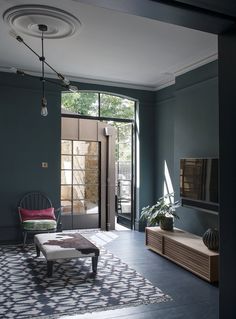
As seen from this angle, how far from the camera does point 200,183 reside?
4.52 meters

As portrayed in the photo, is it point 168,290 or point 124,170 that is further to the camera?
point 124,170

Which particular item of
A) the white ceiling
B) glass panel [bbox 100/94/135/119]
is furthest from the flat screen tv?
glass panel [bbox 100/94/135/119]

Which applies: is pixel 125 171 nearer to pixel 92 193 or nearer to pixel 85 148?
pixel 92 193

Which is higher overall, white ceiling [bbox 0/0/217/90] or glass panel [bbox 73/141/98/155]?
white ceiling [bbox 0/0/217/90]

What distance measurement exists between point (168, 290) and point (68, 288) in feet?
3.47

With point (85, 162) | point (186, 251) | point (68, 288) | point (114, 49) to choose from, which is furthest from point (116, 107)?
point (68, 288)

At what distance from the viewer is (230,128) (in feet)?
5.65

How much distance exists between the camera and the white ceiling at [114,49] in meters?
3.58

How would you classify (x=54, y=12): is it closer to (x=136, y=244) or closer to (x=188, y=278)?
(x=188, y=278)

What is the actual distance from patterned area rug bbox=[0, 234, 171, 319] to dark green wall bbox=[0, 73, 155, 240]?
131 cm

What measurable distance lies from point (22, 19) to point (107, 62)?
5.83ft

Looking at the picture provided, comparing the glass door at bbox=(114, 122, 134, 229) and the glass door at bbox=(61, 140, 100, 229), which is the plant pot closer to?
the glass door at bbox=(114, 122, 134, 229)

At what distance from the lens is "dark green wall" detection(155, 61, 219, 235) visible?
467 cm

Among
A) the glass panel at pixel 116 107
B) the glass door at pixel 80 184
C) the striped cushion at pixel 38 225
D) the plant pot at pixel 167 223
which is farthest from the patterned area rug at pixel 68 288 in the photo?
the glass panel at pixel 116 107
